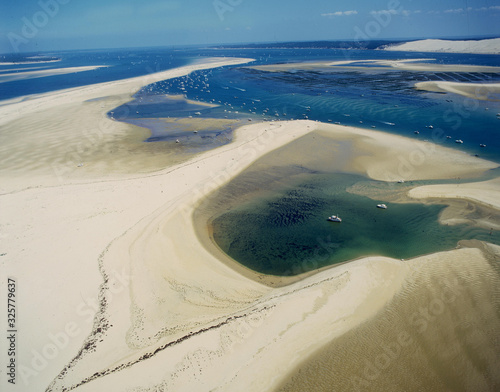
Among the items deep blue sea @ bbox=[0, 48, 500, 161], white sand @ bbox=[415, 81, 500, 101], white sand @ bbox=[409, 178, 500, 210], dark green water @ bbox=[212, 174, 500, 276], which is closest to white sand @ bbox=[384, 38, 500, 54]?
deep blue sea @ bbox=[0, 48, 500, 161]

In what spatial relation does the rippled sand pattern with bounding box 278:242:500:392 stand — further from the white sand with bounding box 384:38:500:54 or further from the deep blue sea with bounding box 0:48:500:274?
the white sand with bounding box 384:38:500:54

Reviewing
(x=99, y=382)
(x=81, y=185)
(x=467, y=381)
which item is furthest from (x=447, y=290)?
(x=81, y=185)

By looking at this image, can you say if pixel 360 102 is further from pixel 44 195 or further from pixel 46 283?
pixel 46 283

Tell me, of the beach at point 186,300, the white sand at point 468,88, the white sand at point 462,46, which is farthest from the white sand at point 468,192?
the white sand at point 462,46

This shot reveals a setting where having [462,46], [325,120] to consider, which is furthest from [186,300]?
[462,46]

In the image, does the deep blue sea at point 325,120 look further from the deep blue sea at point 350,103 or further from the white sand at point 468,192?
the white sand at point 468,192
